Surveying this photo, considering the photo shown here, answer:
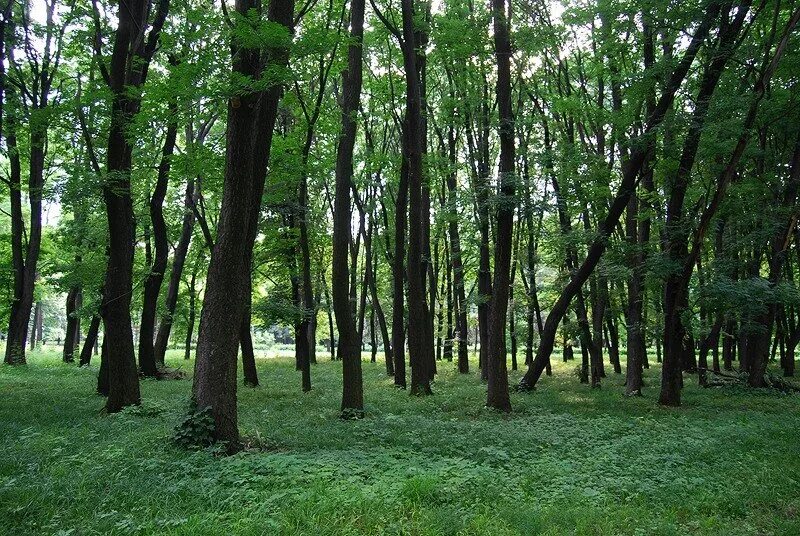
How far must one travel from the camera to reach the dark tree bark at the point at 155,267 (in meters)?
14.1

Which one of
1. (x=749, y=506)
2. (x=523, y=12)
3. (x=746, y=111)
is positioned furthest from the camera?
(x=523, y=12)

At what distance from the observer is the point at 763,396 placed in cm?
1438

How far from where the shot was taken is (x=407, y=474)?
6.12 m

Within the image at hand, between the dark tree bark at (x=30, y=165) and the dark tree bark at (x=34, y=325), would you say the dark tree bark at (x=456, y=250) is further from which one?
the dark tree bark at (x=34, y=325)

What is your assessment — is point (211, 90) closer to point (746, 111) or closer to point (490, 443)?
point (490, 443)

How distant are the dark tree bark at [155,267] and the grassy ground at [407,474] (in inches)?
217

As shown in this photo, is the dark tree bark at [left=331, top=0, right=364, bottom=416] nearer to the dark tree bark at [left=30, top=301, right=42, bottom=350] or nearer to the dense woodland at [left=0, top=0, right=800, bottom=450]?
the dense woodland at [left=0, top=0, right=800, bottom=450]

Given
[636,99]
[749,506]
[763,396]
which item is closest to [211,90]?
[749,506]

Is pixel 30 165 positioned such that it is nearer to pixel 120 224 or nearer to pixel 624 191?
pixel 120 224

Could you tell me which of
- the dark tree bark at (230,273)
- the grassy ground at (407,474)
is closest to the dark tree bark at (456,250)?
the grassy ground at (407,474)

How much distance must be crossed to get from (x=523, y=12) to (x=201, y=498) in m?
13.2

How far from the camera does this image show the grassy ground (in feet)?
15.5

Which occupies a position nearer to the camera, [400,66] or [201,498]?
[201,498]

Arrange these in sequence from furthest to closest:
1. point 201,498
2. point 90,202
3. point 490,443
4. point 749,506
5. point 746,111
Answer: point 90,202, point 746,111, point 490,443, point 749,506, point 201,498
